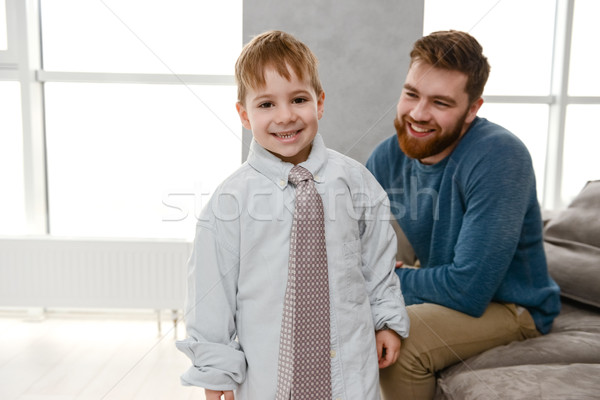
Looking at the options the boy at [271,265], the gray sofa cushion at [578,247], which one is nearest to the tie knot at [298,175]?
the boy at [271,265]

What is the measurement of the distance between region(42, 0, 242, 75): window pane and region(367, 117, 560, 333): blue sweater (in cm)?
166

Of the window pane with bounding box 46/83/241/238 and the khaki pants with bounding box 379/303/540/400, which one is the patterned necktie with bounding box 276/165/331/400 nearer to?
the khaki pants with bounding box 379/303/540/400

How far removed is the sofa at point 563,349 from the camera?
1.03 meters

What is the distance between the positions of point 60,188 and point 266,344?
2334 millimetres

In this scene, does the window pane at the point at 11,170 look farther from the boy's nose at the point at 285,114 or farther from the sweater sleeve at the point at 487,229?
the sweater sleeve at the point at 487,229

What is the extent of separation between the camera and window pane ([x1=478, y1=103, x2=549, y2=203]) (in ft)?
9.30

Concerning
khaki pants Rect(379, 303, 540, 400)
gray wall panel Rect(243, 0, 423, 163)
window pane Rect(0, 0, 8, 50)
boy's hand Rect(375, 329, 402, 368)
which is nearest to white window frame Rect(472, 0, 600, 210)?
gray wall panel Rect(243, 0, 423, 163)

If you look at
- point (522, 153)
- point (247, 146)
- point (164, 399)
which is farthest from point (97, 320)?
point (522, 153)

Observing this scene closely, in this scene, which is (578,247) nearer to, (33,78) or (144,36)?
(144,36)

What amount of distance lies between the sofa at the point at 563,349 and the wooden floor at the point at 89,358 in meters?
1.15

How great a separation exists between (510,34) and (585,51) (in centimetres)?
47

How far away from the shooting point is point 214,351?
91 centimetres

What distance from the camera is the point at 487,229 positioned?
3.89 feet

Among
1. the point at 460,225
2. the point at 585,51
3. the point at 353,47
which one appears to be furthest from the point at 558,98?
the point at 460,225
